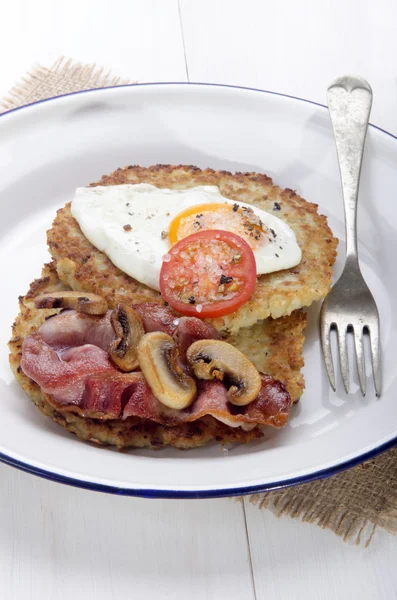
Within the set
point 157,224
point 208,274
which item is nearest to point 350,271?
point 208,274

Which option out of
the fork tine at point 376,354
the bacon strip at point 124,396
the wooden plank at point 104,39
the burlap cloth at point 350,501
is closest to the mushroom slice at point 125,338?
the bacon strip at point 124,396

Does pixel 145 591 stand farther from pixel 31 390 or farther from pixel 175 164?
pixel 175 164

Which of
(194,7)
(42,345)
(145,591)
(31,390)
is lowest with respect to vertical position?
(145,591)

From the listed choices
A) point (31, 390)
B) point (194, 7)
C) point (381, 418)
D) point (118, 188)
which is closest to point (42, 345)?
point (31, 390)

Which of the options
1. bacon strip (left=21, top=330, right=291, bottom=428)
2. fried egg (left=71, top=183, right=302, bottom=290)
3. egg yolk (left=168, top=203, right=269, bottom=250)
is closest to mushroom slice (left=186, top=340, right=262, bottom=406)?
bacon strip (left=21, top=330, right=291, bottom=428)

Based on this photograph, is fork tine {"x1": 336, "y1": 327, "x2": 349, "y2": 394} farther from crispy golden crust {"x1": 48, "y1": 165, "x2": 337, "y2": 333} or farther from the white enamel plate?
crispy golden crust {"x1": 48, "y1": 165, "x2": 337, "y2": 333}

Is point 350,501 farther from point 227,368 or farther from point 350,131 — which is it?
point 350,131
